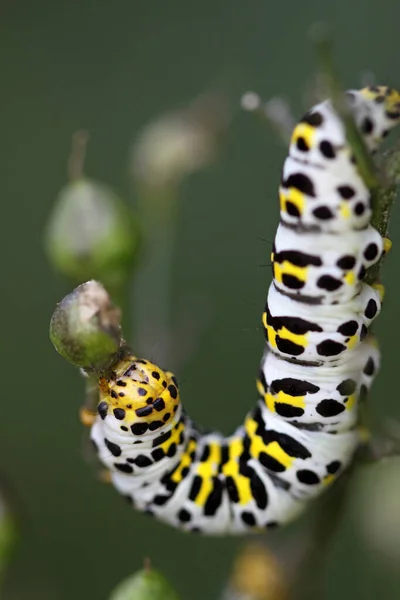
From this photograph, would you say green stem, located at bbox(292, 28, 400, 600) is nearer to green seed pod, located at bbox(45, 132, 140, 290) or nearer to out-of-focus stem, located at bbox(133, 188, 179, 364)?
out-of-focus stem, located at bbox(133, 188, 179, 364)

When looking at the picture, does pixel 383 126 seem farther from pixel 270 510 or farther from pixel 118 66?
pixel 118 66

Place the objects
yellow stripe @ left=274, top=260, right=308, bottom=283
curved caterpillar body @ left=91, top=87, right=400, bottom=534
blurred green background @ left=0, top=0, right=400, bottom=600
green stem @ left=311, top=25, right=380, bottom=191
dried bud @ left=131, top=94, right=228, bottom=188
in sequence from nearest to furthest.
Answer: green stem @ left=311, top=25, right=380, bottom=191 < curved caterpillar body @ left=91, top=87, right=400, bottom=534 < yellow stripe @ left=274, top=260, right=308, bottom=283 < dried bud @ left=131, top=94, right=228, bottom=188 < blurred green background @ left=0, top=0, right=400, bottom=600

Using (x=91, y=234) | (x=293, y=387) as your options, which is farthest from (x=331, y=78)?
(x=91, y=234)

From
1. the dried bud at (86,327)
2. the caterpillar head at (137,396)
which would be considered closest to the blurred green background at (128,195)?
the caterpillar head at (137,396)

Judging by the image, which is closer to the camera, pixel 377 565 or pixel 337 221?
pixel 337 221

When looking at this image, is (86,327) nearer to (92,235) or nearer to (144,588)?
(144,588)

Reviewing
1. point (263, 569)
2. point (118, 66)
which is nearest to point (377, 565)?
point (263, 569)

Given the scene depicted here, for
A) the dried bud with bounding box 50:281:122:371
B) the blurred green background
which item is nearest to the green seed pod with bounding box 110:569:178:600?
the dried bud with bounding box 50:281:122:371
